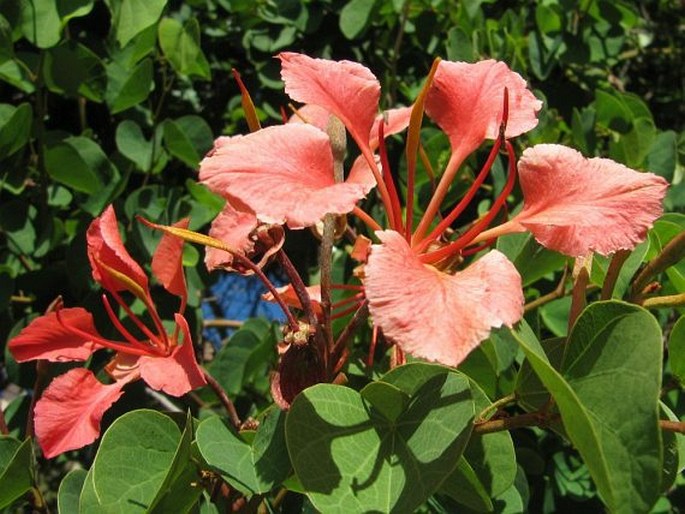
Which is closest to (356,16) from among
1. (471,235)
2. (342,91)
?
(342,91)

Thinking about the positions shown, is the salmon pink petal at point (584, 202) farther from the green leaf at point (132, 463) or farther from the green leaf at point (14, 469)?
the green leaf at point (14, 469)

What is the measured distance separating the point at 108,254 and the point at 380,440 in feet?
1.07

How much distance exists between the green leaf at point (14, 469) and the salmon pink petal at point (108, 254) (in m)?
0.16

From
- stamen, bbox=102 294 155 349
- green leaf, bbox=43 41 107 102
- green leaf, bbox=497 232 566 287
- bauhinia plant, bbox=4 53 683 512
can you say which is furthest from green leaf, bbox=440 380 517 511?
green leaf, bbox=43 41 107 102

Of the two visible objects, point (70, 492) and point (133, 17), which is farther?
point (133, 17)

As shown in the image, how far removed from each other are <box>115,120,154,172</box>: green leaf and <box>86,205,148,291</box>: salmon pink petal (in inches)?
21.1

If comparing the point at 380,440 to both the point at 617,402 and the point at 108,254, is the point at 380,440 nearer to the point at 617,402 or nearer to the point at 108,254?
the point at 617,402

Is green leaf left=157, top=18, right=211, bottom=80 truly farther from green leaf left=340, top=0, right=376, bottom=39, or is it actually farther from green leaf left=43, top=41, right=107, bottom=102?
green leaf left=340, top=0, right=376, bottom=39

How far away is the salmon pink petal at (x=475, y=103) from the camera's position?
2.55ft

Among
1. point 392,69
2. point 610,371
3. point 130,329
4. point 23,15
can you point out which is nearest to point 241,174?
point 610,371

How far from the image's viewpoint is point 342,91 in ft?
2.49

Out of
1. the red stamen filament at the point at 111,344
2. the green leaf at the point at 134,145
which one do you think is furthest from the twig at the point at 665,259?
the green leaf at the point at 134,145

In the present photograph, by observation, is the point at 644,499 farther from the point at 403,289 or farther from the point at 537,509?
the point at 537,509

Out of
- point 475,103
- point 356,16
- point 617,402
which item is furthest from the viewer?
point 356,16
